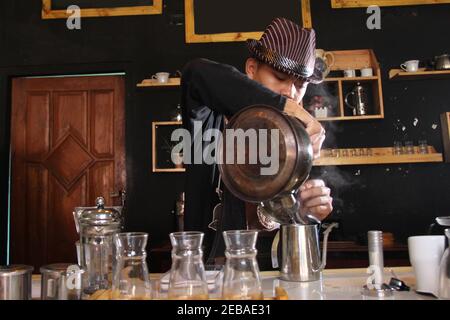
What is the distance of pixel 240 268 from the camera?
0.86 m

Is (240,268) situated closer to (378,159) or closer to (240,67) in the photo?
(378,159)

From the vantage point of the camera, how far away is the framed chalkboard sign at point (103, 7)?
368 centimetres

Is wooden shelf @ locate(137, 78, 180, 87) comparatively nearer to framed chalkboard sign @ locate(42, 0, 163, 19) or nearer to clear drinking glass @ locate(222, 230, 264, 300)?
framed chalkboard sign @ locate(42, 0, 163, 19)

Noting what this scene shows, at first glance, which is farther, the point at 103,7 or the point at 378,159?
the point at 103,7

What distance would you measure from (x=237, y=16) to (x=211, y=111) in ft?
7.43

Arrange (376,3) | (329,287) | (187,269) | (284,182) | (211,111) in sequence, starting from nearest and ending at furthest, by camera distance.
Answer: (187,269) → (284,182) → (329,287) → (211,111) → (376,3)

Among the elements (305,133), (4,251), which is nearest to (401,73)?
(305,133)

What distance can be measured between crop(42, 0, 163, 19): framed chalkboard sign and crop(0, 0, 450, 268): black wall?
62 mm

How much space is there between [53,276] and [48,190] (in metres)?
2.99

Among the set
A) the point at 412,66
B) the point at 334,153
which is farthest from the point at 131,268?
the point at 412,66

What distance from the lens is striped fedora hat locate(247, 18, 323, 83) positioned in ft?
4.52

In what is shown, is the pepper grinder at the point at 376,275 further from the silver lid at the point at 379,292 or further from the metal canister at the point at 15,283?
the metal canister at the point at 15,283

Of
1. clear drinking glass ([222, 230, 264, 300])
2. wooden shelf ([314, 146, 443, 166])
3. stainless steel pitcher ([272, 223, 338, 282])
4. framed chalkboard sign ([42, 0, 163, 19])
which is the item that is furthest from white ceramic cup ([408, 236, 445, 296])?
framed chalkboard sign ([42, 0, 163, 19])
